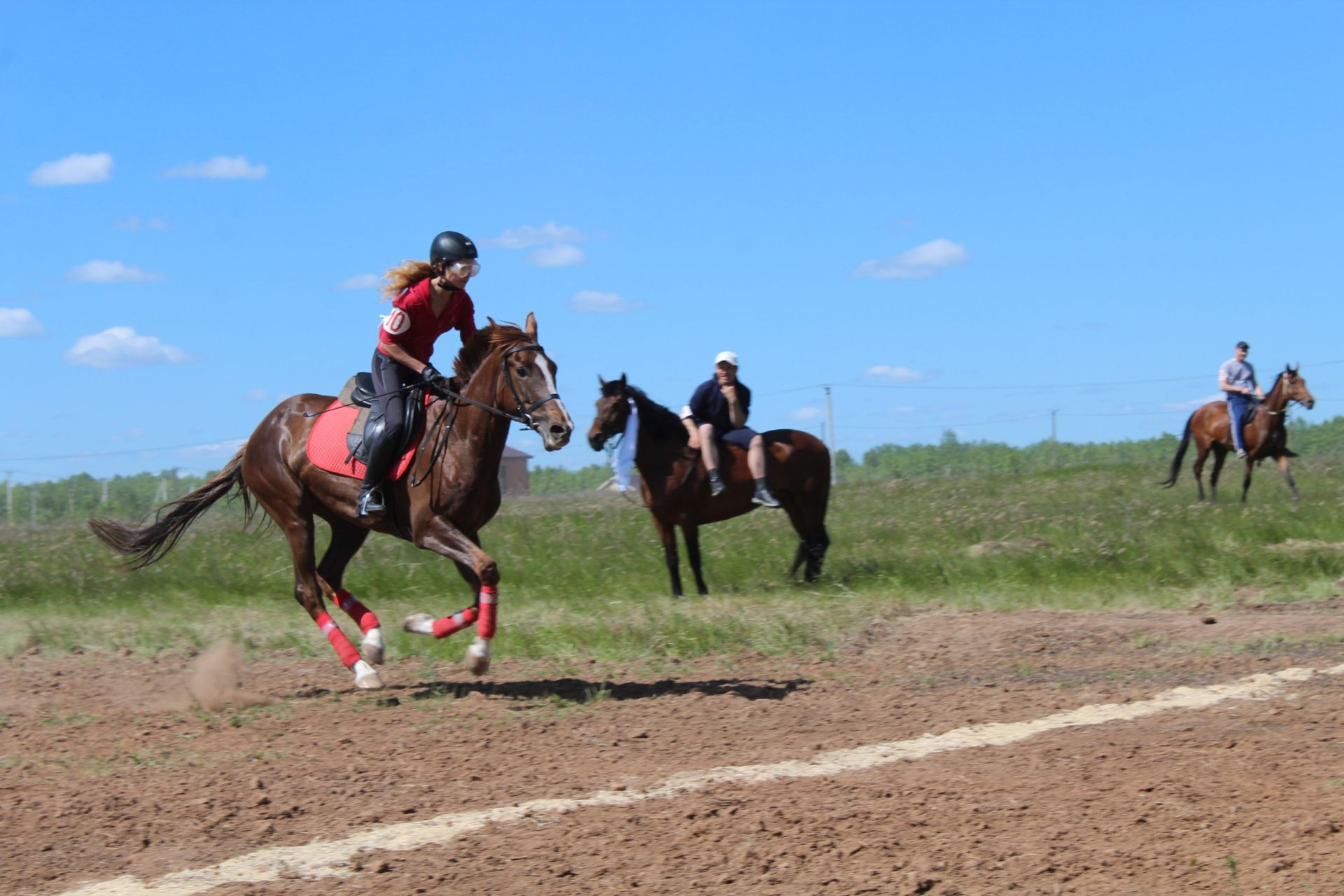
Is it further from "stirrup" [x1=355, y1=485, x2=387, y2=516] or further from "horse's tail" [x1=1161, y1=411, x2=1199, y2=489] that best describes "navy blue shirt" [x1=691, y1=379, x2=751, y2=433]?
"horse's tail" [x1=1161, y1=411, x2=1199, y2=489]

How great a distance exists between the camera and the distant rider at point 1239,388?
70.7ft

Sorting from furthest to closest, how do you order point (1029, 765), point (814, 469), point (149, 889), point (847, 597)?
point (814, 469) < point (847, 597) < point (1029, 765) < point (149, 889)

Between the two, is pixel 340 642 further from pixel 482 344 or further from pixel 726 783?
pixel 726 783

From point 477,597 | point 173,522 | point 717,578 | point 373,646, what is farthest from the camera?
point 717,578

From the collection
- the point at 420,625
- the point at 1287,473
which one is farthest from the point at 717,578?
the point at 1287,473

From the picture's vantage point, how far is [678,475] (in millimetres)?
13492

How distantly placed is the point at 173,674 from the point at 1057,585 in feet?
26.0

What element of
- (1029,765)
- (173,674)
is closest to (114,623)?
(173,674)

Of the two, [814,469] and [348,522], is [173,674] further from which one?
[814,469]

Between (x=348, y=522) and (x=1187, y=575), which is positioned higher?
(x=348, y=522)

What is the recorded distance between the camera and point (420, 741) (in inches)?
277

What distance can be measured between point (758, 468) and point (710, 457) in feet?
1.89

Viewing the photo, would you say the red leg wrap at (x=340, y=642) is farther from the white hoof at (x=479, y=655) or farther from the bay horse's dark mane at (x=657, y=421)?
the bay horse's dark mane at (x=657, y=421)

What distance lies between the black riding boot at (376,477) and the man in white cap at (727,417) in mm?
5380
